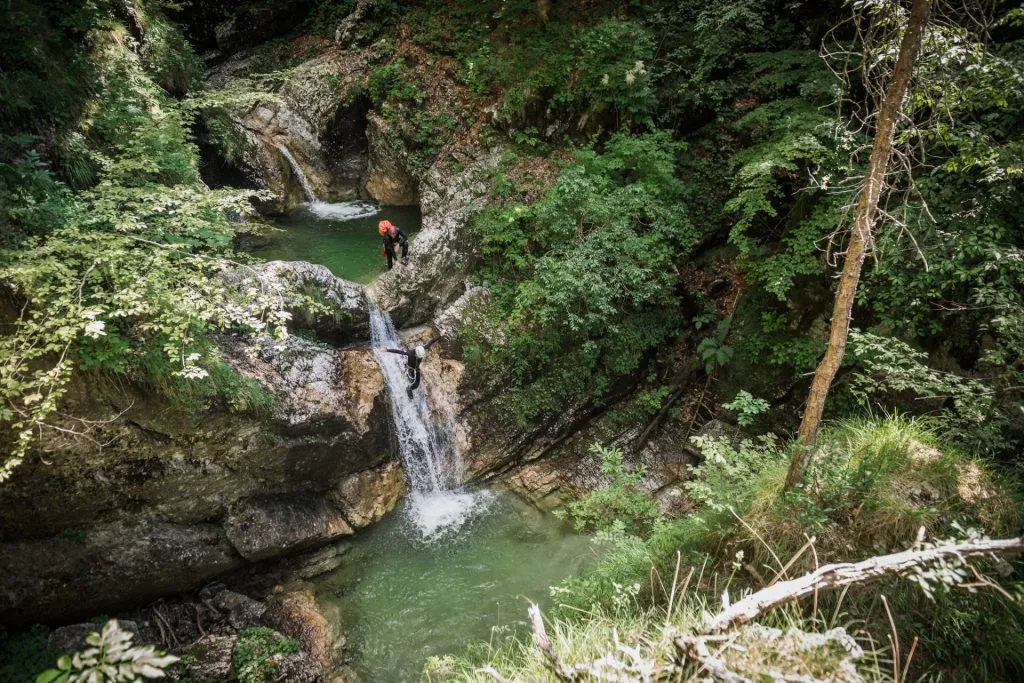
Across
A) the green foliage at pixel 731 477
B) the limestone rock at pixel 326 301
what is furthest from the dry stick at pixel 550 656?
the limestone rock at pixel 326 301

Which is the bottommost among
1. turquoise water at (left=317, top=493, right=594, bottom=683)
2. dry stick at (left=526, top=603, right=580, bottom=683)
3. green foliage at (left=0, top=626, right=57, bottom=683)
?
turquoise water at (left=317, top=493, right=594, bottom=683)

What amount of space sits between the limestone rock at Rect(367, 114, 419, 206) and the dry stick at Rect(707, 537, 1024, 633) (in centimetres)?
1070

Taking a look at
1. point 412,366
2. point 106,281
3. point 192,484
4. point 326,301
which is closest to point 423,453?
point 412,366

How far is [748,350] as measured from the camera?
7.84 m

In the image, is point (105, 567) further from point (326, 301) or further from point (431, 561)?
point (326, 301)

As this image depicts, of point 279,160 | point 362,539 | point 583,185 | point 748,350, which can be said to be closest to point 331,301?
point 362,539

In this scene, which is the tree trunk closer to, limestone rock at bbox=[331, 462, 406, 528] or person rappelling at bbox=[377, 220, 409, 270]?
limestone rock at bbox=[331, 462, 406, 528]

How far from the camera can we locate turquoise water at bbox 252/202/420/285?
10039 mm

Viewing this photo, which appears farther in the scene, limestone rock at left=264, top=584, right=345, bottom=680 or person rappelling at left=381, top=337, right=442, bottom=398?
person rappelling at left=381, top=337, right=442, bottom=398

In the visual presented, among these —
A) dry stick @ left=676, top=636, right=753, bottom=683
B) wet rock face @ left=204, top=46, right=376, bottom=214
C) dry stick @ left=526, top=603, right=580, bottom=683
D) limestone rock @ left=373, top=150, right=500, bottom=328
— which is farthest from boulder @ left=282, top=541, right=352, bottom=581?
wet rock face @ left=204, top=46, right=376, bottom=214

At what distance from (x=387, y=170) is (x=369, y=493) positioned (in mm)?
7845

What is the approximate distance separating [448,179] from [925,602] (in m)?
9.48

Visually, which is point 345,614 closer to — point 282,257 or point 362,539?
point 362,539

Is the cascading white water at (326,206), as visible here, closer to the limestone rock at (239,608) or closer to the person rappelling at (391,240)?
the person rappelling at (391,240)
